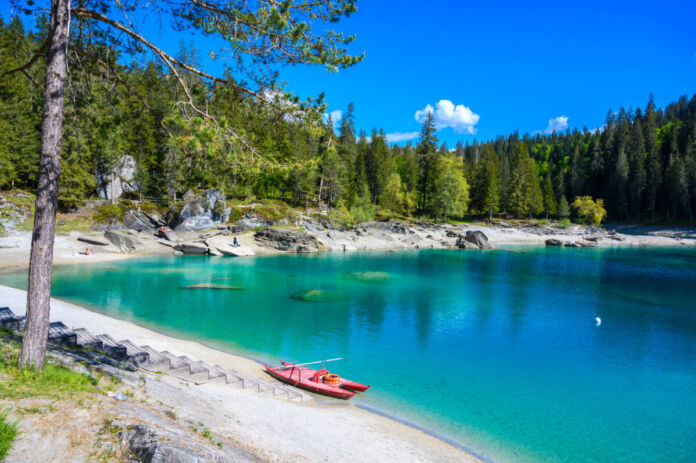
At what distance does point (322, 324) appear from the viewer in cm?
2053

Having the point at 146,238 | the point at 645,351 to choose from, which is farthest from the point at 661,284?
the point at 146,238

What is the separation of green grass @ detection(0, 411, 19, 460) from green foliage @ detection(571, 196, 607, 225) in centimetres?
10905

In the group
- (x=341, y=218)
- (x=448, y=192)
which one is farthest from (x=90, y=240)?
(x=448, y=192)

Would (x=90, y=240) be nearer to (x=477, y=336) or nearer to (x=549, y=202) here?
(x=477, y=336)

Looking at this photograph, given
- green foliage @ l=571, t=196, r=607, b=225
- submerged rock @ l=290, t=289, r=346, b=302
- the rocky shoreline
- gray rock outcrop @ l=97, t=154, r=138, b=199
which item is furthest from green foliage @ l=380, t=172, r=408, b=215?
submerged rock @ l=290, t=289, r=346, b=302

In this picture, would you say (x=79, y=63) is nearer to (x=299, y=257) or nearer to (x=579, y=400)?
(x=579, y=400)

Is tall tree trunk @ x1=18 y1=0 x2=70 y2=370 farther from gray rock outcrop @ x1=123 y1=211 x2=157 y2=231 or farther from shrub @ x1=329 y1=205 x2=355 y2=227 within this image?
shrub @ x1=329 y1=205 x2=355 y2=227

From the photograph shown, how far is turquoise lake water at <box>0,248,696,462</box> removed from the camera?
11.2m

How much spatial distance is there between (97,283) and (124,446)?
91.5 feet

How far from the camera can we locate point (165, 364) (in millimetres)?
11039

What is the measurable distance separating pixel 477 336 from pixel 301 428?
44.9 feet

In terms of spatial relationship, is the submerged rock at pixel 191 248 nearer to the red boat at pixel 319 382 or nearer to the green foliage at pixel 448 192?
the red boat at pixel 319 382

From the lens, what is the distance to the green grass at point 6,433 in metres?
4.48

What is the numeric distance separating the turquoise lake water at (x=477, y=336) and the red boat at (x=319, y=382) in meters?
0.59
